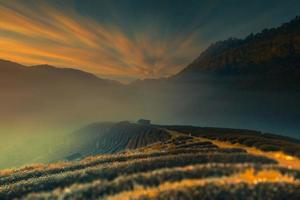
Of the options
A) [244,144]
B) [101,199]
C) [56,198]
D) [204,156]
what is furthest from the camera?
[244,144]

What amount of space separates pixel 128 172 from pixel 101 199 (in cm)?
882

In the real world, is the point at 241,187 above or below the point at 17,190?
above

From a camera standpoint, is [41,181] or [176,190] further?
[41,181]

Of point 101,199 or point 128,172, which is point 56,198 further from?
point 128,172

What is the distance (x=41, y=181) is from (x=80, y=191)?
28.7 feet

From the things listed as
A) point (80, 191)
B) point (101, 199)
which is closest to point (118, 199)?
point (101, 199)

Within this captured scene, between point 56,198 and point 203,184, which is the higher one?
point 203,184

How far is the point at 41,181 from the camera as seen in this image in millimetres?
26922

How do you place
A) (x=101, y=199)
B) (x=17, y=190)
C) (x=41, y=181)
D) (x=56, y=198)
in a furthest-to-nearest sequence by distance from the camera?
(x=41, y=181), (x=17, y=190), (x=56, y=198), (x=101, y=199)

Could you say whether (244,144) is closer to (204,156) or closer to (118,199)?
(204,156)

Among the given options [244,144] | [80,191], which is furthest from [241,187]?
[244,144]

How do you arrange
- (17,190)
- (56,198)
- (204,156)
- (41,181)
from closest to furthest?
(56,198)
(17,190)
(41,181)
(204,156)

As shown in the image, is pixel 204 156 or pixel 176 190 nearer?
pixel 176 190

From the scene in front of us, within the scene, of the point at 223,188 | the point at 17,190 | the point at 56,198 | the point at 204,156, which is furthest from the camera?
the point at 204,156
